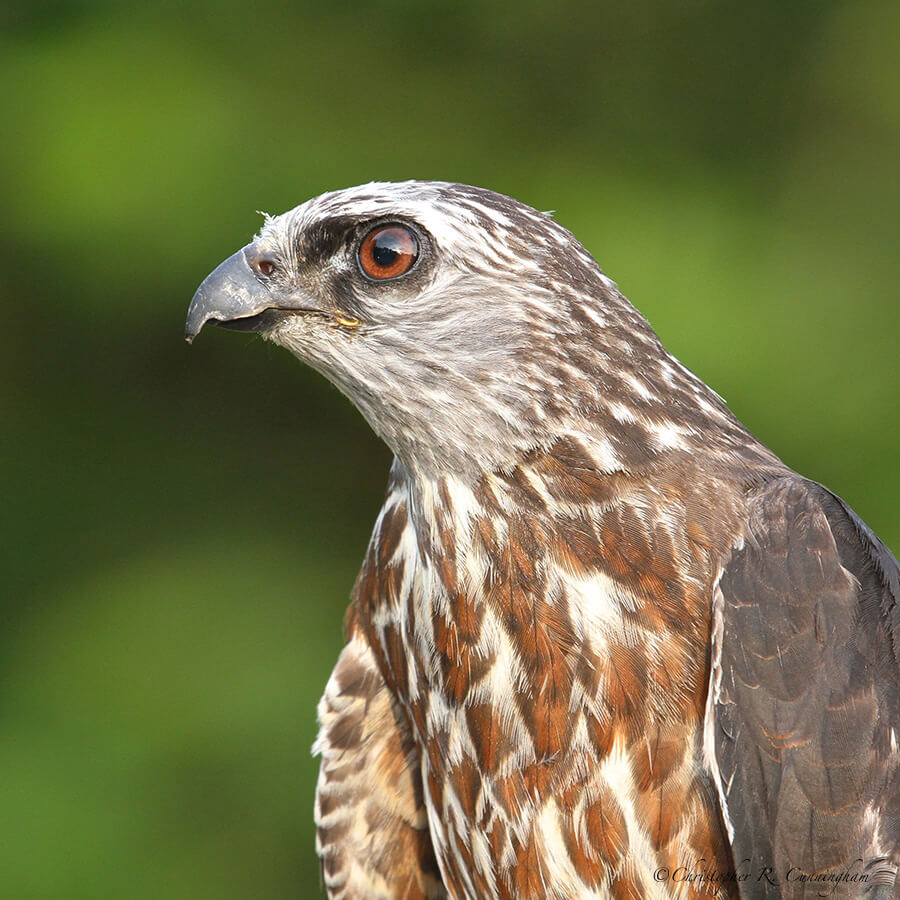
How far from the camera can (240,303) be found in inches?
95.7

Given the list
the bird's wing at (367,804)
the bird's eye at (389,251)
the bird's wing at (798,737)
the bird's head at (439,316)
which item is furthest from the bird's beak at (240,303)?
→ the bird's wing at (798,737)

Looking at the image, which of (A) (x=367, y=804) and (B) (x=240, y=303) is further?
(A) (x=367, y=804)

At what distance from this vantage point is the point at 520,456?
232cm

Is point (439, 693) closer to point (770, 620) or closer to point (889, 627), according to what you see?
point (770, 620)

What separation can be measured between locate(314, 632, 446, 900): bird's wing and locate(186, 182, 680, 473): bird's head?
72 centimetres

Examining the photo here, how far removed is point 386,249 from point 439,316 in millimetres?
173

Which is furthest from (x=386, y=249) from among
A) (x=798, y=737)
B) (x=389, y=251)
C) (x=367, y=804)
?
(x=367, y=804)

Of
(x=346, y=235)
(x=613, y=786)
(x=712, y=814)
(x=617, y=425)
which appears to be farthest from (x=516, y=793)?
(x=346, y=235)

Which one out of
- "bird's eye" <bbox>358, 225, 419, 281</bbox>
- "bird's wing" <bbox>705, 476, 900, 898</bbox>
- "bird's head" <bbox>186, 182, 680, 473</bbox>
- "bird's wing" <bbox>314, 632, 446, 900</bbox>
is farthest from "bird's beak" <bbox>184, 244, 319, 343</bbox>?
"bird's wing" <bbox>705, 476, 900, 898</bbox>

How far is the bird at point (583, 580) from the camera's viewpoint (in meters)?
2.14

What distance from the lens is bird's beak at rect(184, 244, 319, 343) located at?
7.95 ft

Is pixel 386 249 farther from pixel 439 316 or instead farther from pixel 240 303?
pixel 240 303

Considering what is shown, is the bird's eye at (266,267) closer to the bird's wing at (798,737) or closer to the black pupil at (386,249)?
the black pupil at (386,249)

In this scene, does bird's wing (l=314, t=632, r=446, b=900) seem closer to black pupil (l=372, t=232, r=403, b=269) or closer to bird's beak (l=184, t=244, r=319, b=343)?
bird's beak (l=184, t=244, r=319, b=343)
